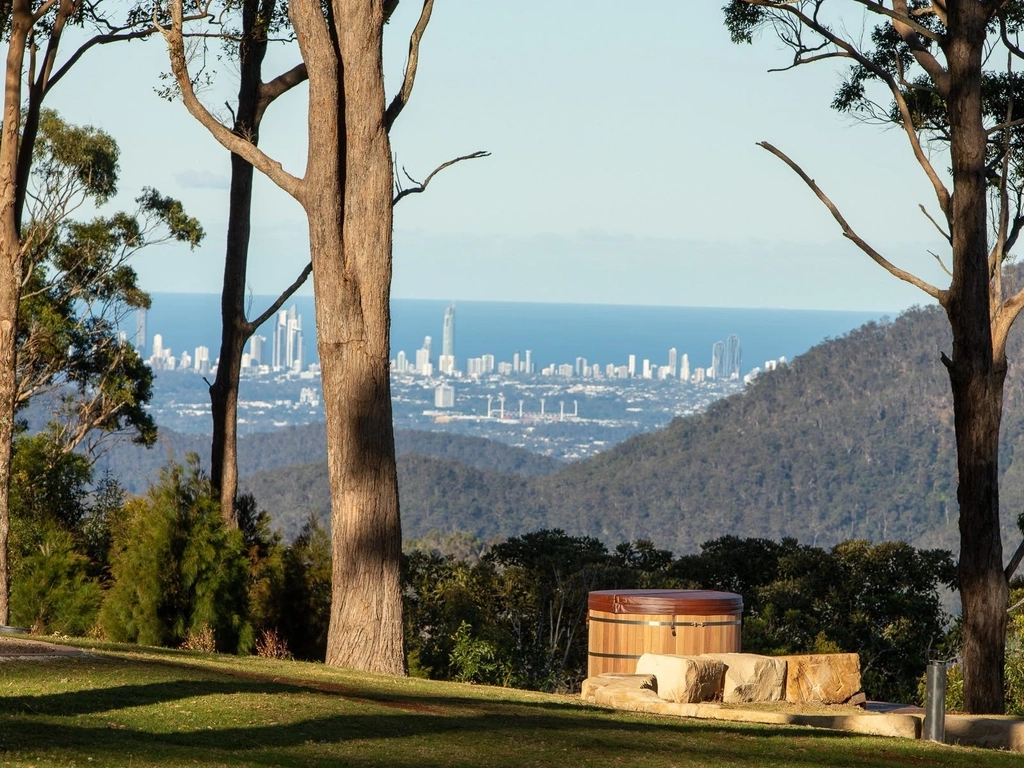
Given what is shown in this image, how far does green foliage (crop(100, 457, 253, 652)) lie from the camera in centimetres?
1298

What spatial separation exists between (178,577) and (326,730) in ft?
25.5

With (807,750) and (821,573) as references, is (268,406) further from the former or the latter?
(807,750)

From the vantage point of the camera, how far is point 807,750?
6.38 meters

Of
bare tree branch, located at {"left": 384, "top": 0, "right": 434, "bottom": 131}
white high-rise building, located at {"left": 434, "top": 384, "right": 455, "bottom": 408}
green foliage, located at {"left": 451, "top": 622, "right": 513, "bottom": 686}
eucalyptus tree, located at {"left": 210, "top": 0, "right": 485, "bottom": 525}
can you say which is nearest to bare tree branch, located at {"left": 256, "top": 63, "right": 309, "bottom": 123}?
eucalyptus tree, located at {"left": 210, "top": 0, "right": 485, "bottom": 525}

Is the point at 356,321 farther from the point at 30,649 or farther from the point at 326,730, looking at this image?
the point at 326,730

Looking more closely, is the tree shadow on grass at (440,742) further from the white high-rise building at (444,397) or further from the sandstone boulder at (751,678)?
the white high-rise building at (444,397)

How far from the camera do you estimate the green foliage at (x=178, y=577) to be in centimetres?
1298

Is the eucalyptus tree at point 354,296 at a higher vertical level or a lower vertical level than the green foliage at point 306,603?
higher

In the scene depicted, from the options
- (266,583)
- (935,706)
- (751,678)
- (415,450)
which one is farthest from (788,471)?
(935,706)

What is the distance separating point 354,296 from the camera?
10953 millimetres

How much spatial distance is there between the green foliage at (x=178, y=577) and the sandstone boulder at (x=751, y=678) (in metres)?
6.21

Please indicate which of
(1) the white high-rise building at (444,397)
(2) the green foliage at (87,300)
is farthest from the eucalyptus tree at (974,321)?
(1) the white high-rise building at (444,397)

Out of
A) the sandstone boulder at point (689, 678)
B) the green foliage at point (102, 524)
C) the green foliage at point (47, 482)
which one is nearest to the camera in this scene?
the sandstone boulder at point (689, 678)

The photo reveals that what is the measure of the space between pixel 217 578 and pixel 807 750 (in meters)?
8.04
